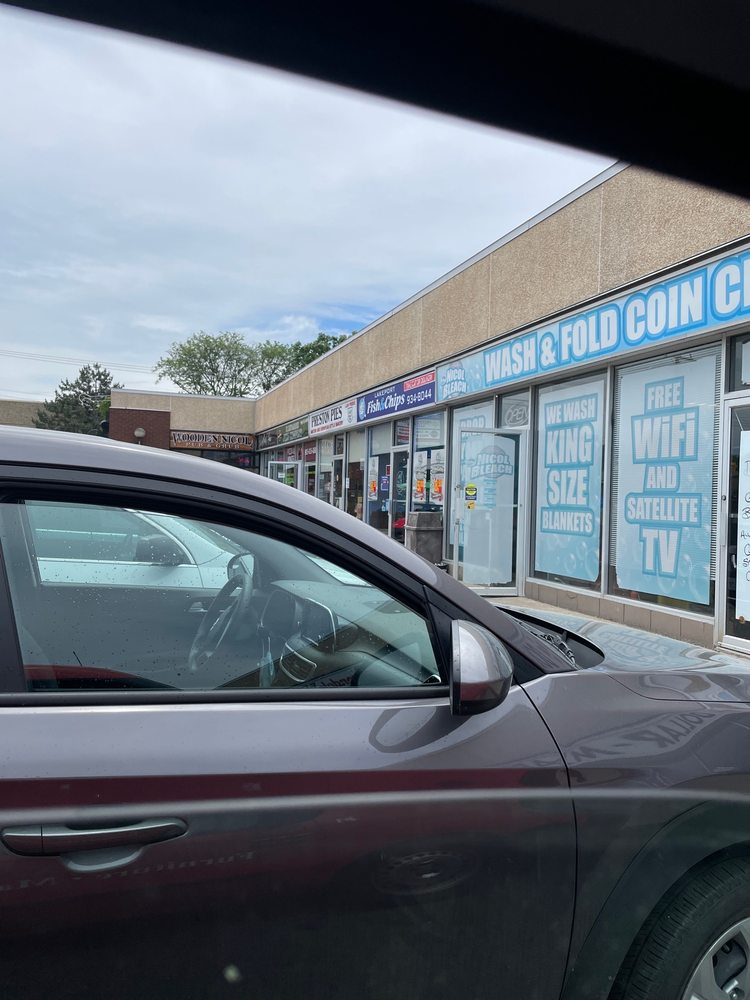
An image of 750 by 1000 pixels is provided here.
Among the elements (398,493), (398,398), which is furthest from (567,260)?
(398,493)

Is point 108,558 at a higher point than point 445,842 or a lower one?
higher

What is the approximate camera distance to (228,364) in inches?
2940

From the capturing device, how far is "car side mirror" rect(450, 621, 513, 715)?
1657mm

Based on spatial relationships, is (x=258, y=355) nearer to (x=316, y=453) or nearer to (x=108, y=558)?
(x=316, y=453)

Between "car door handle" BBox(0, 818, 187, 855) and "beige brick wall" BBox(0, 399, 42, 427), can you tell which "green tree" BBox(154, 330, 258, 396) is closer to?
"beige brick wall" BBox(0, 399, 42, 427)

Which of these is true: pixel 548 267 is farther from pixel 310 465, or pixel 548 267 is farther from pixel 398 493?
pixel 310 465

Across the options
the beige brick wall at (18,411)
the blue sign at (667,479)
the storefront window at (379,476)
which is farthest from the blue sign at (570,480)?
the beige brick wall at (18,411)

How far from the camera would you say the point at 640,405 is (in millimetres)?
8344

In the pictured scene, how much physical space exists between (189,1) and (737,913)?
381 centimetres

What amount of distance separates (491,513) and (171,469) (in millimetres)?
9618

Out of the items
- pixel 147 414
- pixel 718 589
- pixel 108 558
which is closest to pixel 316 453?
pixel 147 414

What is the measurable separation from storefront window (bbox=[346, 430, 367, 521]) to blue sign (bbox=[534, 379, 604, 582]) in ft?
25.6

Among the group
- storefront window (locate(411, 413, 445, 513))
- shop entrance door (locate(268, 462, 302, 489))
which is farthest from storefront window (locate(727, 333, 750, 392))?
shop entrance door (locate(268, 462, 302, 489))

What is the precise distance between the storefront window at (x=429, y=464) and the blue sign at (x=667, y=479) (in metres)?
4.93
